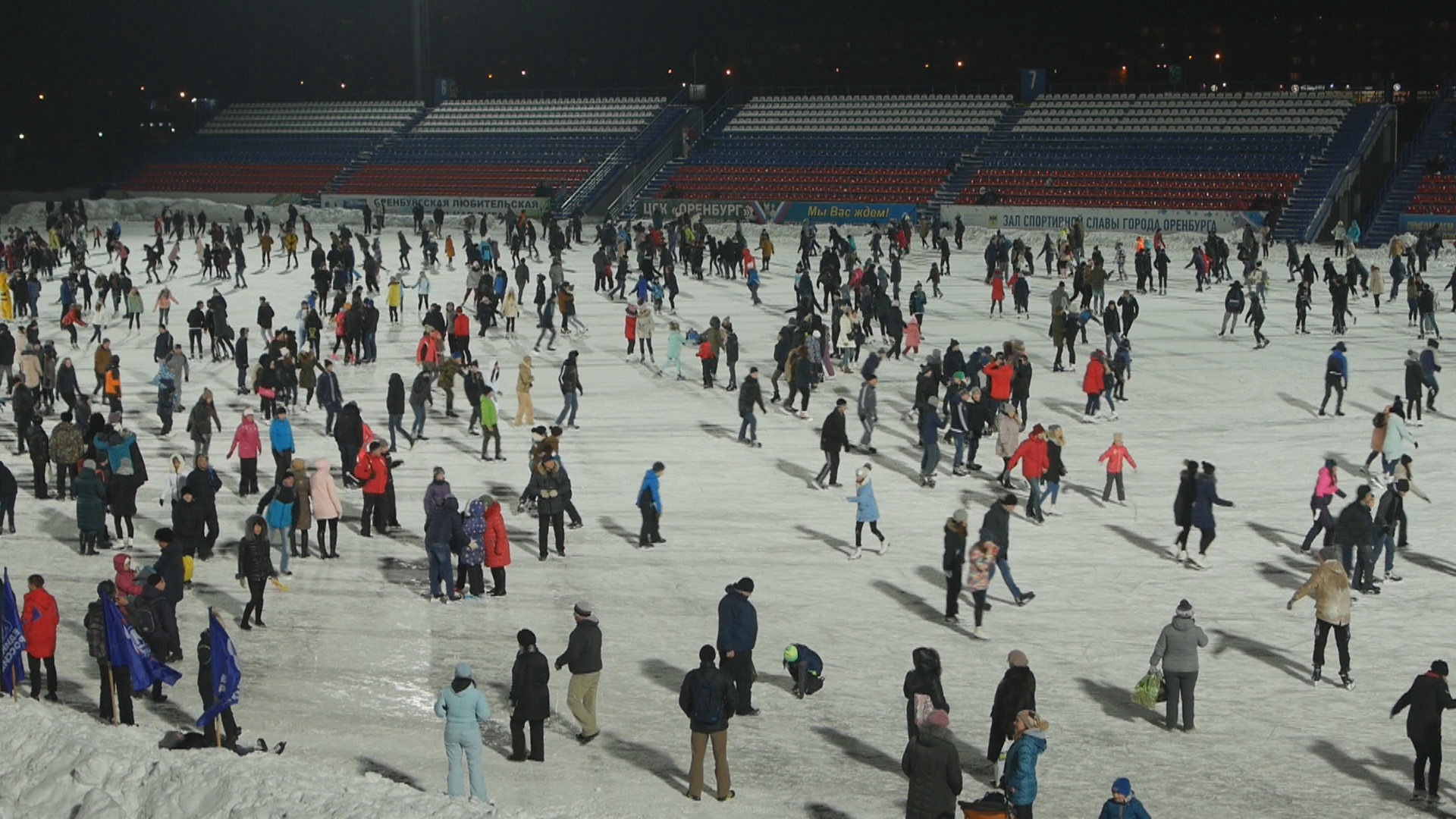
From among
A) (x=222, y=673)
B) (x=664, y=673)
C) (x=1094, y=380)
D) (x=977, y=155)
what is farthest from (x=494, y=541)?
(x=977, y=155)

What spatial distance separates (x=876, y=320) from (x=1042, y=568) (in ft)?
53.2

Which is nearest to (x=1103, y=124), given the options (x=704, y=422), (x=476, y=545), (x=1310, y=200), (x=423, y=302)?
(x=1310, y=200)

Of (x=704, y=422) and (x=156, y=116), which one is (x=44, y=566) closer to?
(x=704, y=422)

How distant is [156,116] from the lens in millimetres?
80562

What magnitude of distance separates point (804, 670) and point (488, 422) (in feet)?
29.5

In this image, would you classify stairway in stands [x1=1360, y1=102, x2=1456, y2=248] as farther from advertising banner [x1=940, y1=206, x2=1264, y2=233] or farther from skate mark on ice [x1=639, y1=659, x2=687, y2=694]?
skate mark on ice [x1=639, y1=659, x2=687, y2=694]

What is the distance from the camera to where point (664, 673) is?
517 inches

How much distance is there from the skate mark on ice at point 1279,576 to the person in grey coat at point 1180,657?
4.31m

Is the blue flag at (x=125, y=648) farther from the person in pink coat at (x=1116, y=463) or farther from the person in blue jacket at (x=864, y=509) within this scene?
the person in pink coat at (x=1116, y=463)

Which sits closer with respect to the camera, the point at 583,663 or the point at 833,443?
the point at 583,663

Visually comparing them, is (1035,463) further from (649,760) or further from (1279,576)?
(649,760)

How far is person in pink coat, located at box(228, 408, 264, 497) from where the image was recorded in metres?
18.7

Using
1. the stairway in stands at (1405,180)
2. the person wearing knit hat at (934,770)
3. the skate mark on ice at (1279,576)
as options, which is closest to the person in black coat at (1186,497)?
the skate mark on ice at (1279,576)

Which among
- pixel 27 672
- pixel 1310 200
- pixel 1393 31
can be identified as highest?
pixel 1393 31
